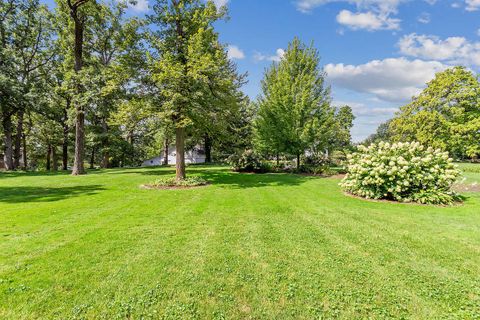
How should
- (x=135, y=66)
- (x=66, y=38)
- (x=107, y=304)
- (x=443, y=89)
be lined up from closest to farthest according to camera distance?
(x=107, y=304) < (x=135, y=66) < (x=66, y=38) < (x=443, y=89)

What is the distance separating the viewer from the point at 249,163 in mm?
18438

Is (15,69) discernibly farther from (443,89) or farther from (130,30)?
(443,89)

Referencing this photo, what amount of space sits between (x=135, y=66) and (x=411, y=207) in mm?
11925

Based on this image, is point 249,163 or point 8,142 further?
point 8,142

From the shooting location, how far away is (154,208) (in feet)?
23.0

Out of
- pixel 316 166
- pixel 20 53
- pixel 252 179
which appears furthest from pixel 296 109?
pixel 20 53

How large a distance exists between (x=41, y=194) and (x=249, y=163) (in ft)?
40.8

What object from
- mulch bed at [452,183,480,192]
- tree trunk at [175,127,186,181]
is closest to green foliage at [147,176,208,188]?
tree trunk at [175,127,186,181]

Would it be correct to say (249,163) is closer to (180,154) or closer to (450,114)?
(180,154)

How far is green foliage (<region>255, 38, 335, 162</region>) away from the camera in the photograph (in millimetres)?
16812

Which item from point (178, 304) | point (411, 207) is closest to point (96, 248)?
point (178, 304)

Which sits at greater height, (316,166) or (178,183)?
(316,166)

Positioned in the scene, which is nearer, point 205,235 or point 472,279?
point 472,279

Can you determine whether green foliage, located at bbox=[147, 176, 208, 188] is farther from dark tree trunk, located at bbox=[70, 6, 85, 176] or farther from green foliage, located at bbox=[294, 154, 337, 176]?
green foliage, located at bbox=[294, 154, 337, 176]
